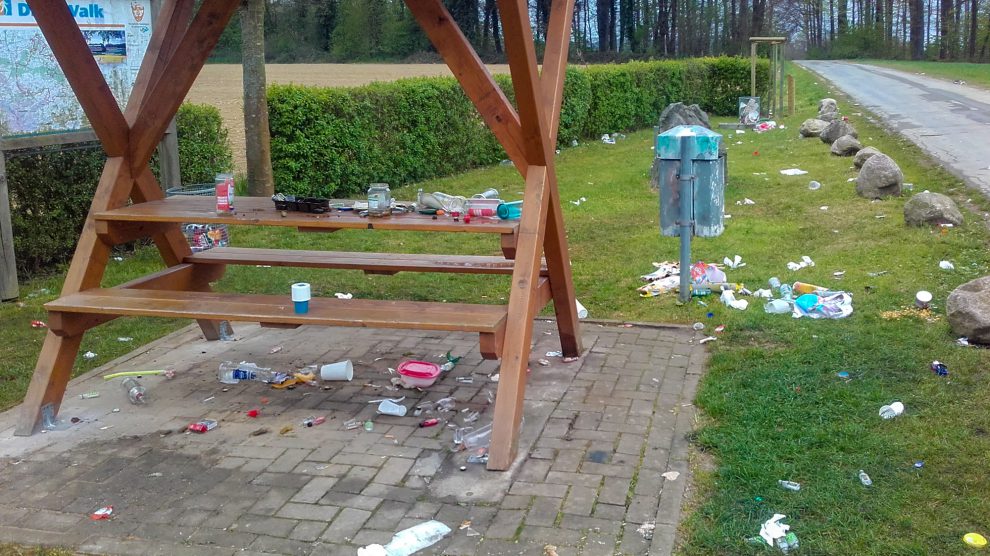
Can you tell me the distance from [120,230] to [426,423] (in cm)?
204

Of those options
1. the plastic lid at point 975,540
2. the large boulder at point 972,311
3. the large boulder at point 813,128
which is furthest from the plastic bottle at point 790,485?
the large boulder at point 813,128

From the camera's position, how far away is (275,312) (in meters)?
4.59

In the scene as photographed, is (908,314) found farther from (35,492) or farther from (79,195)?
(79,195)

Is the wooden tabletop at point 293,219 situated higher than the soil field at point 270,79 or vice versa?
the soil field at point 270,79

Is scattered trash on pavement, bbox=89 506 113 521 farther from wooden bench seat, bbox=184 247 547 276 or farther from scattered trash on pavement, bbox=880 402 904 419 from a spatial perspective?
scattered trash on pavement, bbox=880 402 904 419

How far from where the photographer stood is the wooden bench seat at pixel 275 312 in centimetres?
430

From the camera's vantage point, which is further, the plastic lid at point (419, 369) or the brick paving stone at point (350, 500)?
the plastic lid at point (419, 369)

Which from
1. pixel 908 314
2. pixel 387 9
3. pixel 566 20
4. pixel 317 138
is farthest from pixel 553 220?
pixel 387 9

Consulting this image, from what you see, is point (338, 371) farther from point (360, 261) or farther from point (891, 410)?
point (891, 410)

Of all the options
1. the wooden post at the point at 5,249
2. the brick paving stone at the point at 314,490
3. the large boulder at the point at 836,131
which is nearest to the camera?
A: the brick paving stone at the point at 314,490

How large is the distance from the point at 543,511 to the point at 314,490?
3.26 feet

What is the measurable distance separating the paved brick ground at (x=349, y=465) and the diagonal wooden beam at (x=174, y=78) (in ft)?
4.61

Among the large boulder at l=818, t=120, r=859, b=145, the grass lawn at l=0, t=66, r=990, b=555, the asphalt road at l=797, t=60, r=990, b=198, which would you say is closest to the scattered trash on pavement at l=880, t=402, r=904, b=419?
the grass lawn at l=0, t=66, r=990, b=555

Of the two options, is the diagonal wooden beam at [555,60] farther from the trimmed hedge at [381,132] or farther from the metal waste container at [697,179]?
the trimmed hedge at [381,132]
